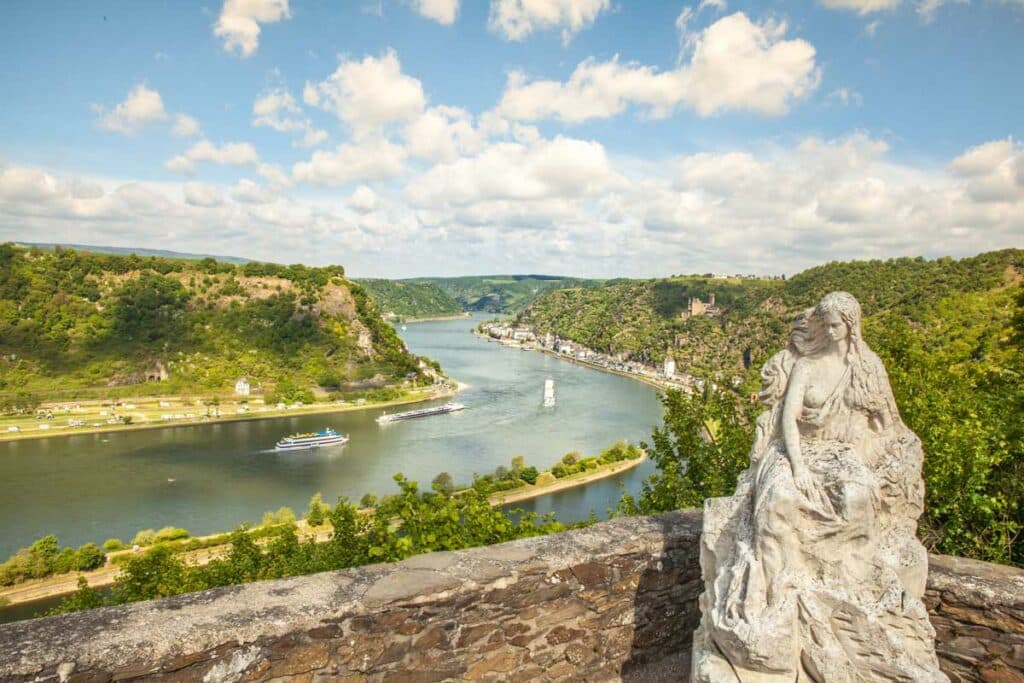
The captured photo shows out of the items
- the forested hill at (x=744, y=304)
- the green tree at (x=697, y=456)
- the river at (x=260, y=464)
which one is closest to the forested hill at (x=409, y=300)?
the forested hill at (x=744, y=304)

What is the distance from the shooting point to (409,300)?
172m

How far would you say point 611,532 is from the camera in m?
3.36

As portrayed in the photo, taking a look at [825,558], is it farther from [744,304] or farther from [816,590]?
[744,304]

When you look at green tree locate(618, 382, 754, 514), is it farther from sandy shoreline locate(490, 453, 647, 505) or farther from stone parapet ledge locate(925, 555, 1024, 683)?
sandy shoreline locate(490, 453, 647, 505)

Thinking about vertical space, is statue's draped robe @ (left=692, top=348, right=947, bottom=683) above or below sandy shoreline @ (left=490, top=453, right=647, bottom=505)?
above

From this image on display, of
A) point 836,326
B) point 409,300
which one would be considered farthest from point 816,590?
point 409,300

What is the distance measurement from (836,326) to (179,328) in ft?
253

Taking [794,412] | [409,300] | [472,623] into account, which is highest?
[794,412]

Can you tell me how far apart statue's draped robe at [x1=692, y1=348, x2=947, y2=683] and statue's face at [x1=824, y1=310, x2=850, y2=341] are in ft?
1.69

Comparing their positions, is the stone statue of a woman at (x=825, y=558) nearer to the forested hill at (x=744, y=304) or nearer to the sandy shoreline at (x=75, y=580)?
the forested hill at (x=744, y=304)

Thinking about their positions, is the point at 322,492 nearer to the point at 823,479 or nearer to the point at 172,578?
the point at 172,578

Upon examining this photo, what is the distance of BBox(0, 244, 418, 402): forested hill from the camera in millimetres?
60531

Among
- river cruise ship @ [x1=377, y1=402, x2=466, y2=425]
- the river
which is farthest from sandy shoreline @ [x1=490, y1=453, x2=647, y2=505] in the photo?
river cruise ship @ [x1=377, y1=402, x2=466, y2=425]

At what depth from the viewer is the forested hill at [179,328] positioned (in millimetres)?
60531
